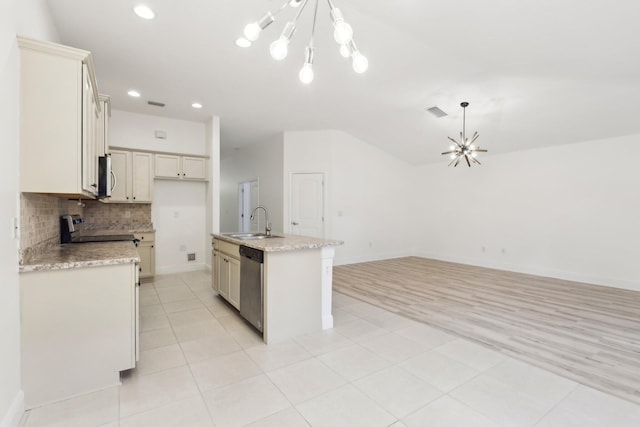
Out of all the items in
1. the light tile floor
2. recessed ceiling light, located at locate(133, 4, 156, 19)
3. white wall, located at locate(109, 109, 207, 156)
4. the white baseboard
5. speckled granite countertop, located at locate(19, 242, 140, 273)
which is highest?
recessed ceiling light, located at locate(133, 4, 156, 19)

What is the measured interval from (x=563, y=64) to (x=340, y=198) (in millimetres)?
4138

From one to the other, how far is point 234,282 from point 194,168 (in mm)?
2967

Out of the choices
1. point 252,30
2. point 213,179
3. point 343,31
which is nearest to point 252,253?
point 252,30

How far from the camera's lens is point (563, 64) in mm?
3387

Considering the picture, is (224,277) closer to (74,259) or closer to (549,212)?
(74,259)

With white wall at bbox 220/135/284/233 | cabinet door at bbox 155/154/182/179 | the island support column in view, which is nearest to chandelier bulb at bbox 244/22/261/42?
the island support column

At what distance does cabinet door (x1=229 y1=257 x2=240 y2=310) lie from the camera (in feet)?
10.9

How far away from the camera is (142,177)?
5074 millimetres

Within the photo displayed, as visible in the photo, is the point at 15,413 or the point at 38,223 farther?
the point at 38,223

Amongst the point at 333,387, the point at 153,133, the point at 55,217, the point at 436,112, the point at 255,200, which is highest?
the point at 436,112

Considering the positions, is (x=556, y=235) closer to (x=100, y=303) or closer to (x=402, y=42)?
(x=402, y=42)

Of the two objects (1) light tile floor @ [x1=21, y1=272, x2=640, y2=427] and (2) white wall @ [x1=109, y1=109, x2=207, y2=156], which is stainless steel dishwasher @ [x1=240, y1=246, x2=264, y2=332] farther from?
(2) white wall @ [x1=109, y1=109, x2=207, y2=156]

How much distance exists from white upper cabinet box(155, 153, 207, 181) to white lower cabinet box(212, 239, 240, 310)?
201 cm

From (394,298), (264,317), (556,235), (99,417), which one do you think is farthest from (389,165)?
(99,417)
